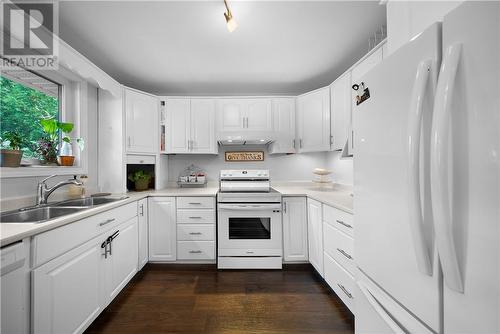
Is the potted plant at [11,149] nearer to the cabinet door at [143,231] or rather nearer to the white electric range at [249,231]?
the cabinet door at [143,231]

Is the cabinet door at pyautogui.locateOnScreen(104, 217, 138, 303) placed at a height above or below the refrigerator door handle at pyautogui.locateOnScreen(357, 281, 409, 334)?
below

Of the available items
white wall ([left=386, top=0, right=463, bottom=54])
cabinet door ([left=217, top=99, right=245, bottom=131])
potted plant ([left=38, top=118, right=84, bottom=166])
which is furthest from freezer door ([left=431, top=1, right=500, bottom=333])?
potted plant ([left=38, top=118, right=84, bottom=166])

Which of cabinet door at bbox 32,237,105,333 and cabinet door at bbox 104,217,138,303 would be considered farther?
cabinet door at bbox 104,217,138,303

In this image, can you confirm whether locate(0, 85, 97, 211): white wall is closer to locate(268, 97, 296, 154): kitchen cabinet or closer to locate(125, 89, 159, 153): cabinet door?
locate(125, 89, 159, 153): cabinet door

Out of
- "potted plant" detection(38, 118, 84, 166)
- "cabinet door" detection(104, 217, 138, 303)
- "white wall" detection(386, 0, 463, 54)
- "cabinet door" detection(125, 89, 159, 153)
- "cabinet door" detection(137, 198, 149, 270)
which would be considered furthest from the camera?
"cabinet door" detection(125, 89, 159, 153)

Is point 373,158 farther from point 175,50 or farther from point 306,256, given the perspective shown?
point 175,50

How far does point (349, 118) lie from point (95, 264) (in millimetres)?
2566

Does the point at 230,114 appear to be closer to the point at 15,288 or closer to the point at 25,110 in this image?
the point at 25,110

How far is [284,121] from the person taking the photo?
2.93m

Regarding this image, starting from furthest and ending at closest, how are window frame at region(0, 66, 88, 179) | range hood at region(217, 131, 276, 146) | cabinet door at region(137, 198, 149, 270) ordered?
range hood at region(217, 131, 276, 146), cabinet door at region(137, 198, 149, 270), window frame at region(0, 66, 88, 179)

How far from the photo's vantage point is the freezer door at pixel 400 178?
1.93 ft

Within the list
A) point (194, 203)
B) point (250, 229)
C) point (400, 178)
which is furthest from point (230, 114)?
point (400, 178)

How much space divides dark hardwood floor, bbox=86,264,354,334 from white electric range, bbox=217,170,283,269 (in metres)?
0.12

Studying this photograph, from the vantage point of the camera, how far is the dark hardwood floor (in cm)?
154
